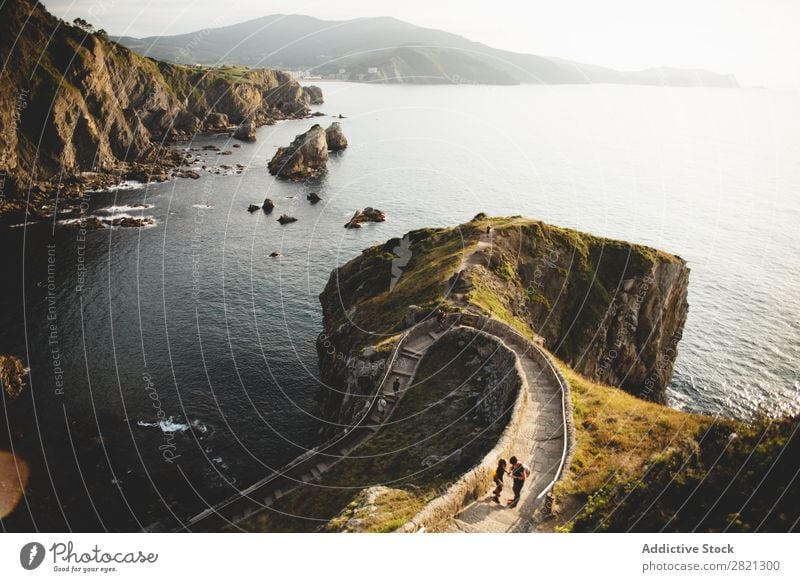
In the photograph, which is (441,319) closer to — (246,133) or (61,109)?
(61,109)

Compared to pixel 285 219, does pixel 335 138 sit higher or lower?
higher

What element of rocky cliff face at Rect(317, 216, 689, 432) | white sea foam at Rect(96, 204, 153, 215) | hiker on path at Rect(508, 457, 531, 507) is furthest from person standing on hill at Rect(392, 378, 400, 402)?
white sea foam at Rect(96, 204, 153, 215)

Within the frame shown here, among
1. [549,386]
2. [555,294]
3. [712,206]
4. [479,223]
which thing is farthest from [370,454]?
[712,206]

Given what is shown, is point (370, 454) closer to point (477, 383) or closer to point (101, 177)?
point (477, 383)

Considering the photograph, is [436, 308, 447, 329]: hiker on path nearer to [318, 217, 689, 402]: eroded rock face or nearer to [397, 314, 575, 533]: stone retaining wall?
[397, 314, 575, 533]: stone retaining wall

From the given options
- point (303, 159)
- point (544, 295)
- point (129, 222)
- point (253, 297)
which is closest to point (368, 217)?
point (253, 297)

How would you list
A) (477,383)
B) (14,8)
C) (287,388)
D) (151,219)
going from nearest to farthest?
(477,383)
(287,388)
(151,219)
(14,8)
